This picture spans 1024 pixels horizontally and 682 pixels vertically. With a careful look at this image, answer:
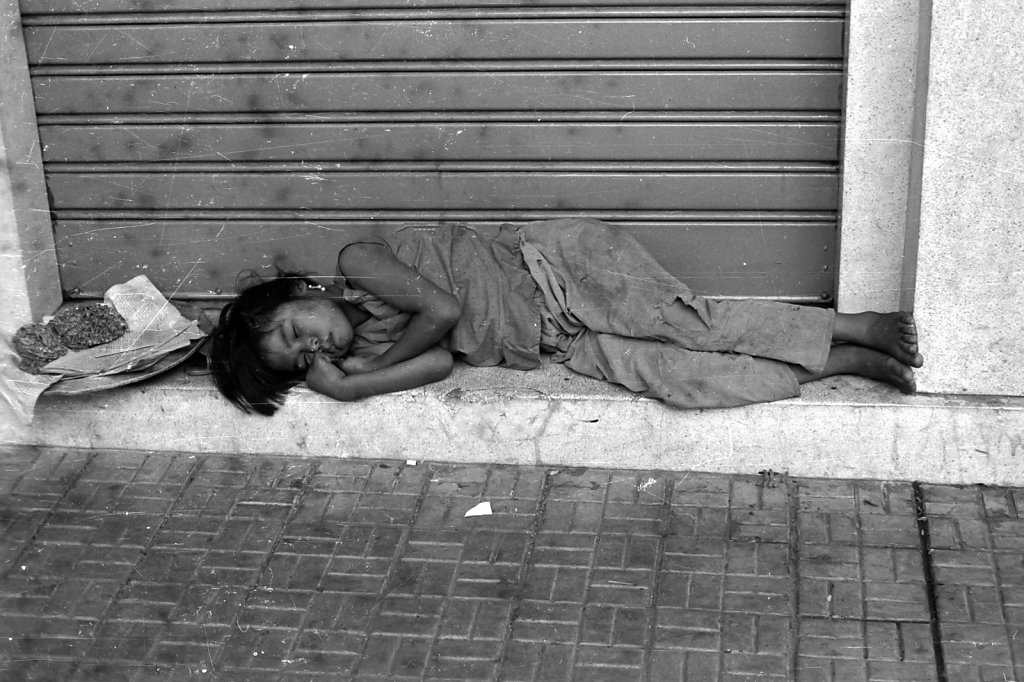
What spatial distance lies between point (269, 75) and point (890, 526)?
2757mm

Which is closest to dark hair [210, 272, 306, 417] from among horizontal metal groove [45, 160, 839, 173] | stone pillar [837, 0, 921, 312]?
horizontal metal groove [45, 160, 839, 173]

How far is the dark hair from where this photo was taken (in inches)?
162

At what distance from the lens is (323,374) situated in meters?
4.07

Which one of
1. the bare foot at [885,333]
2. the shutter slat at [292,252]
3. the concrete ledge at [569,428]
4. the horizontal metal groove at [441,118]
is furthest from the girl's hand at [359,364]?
the bare foot at [885,333]

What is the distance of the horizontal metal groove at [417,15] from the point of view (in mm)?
4004

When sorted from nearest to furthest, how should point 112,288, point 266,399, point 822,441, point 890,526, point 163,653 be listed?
point 163,653 → point 890,526 → point 822,441 → point 266,399 → point 112,288

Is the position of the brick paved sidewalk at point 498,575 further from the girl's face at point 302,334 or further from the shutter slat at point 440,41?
the shutter slat at point 440,41

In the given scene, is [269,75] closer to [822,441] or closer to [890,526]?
[822,441]

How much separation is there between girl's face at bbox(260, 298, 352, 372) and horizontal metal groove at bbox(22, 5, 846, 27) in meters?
Result: 1.08

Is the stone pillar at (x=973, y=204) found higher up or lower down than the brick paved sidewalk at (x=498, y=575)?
higher up

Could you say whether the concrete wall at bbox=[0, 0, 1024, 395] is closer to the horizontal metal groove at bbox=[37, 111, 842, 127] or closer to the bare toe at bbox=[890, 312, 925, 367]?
the bare toe at bbox=[890, 312, 925, 367]

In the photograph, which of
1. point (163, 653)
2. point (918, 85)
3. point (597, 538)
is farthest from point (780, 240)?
point (163, 653)

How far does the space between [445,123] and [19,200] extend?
1709 mm

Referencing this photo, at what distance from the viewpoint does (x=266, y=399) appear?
13.6 ft
